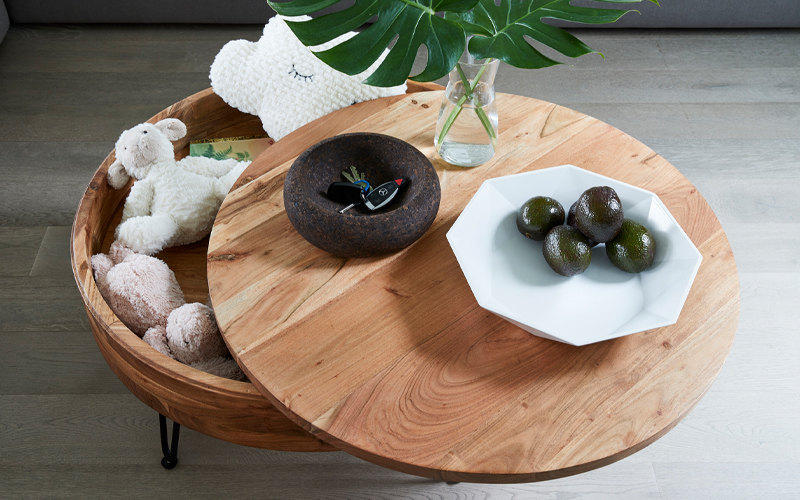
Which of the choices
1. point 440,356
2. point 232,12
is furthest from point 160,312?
point 232,12

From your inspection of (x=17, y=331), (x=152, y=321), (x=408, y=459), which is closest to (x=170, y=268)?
(x=152, y=321)

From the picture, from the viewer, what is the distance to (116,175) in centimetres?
127

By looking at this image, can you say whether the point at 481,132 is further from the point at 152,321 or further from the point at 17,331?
the point at 17,331

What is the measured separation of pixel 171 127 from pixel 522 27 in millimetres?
806

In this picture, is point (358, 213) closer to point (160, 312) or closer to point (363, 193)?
point (363, 193)

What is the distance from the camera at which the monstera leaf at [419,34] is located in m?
0.85

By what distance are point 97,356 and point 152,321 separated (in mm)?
415

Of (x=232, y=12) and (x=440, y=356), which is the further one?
(x=232, y=12)

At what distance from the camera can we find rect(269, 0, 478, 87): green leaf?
0.85m

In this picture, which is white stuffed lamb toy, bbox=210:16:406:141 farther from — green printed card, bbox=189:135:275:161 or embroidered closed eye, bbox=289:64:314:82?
green printed card, bbox=189:135:275:161

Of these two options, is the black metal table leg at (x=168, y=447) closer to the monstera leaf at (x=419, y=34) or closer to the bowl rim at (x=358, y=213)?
the bowl rim at (x=358, y=213)

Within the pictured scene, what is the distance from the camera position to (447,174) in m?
1.08

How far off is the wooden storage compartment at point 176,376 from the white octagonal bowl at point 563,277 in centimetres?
40

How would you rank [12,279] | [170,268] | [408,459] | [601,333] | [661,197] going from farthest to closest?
[12,279]
[170,268]
[661,197]
[601,333]
[408,459]
